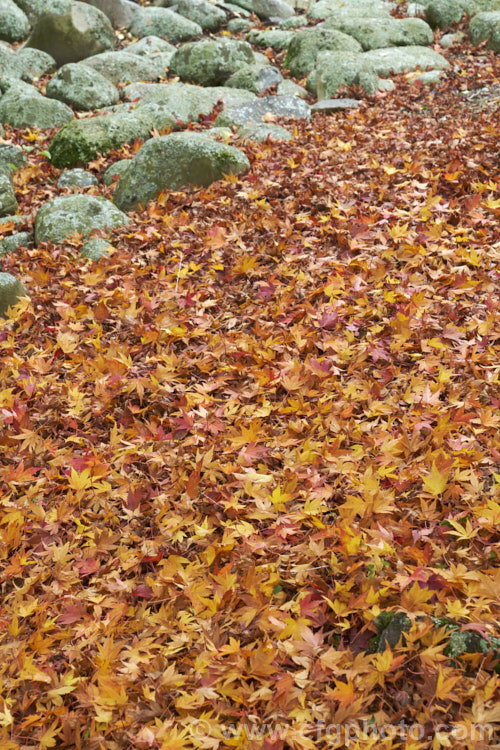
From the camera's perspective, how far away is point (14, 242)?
574 centimetres

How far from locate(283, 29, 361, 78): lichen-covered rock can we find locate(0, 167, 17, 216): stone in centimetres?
641

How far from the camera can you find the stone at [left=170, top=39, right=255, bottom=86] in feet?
33.3

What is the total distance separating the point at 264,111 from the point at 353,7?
22.7 ft

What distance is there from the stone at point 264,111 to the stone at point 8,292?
424 cm

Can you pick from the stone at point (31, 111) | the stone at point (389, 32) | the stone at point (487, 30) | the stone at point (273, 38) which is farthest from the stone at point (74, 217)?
the stone at point (273, 38)

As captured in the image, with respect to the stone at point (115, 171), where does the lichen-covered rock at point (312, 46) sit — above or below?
above

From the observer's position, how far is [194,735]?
180cm

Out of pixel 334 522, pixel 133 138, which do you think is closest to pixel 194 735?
pixel 334 522

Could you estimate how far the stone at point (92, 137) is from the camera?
725cm

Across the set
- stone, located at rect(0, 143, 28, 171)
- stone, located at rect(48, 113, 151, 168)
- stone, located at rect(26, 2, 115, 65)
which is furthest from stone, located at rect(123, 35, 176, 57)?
stone, located at rect(0, 143, 28, 171)

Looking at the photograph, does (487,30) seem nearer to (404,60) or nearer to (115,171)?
(404,60)

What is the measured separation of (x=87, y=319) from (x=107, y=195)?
2.71 metres

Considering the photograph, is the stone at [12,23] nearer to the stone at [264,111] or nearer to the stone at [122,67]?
the stone at [122,67]

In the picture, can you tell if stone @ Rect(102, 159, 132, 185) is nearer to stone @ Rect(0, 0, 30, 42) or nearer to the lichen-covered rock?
the lichen-covered rock
